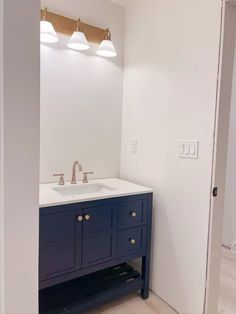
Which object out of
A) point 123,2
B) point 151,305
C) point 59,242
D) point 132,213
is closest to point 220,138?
point 132,213

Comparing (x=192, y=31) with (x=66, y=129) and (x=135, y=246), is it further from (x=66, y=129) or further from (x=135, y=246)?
(x=135, y=246)

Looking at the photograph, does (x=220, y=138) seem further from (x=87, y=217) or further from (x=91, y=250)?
(x=91, y=250)

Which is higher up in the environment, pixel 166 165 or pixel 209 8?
pixel 209 8

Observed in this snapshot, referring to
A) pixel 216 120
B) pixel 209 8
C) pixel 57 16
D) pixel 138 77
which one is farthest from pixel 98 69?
pixel 216 120

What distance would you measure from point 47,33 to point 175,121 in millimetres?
1110

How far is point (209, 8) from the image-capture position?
1.63 metres

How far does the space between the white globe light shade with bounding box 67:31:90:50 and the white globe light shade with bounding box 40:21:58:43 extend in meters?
0.12

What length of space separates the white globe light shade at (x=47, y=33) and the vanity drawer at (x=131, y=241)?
59.1 inches

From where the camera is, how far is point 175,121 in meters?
1.92

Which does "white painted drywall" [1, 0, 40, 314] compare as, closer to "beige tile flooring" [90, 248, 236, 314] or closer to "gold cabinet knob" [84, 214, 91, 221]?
"gold cabinet knob" [84, 214, 91, 221]

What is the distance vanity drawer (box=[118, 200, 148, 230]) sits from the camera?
190 cm

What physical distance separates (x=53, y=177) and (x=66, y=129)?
0.41 metres

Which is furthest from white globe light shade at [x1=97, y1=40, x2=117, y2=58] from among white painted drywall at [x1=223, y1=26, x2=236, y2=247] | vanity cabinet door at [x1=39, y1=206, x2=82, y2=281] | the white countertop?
white painted drywall at [x1=223, y1=26, x2=236, y2=247]

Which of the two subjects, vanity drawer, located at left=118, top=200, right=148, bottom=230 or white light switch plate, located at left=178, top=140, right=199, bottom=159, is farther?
vanity drawer, located at left=118, top=200, right=148, bottom=230
